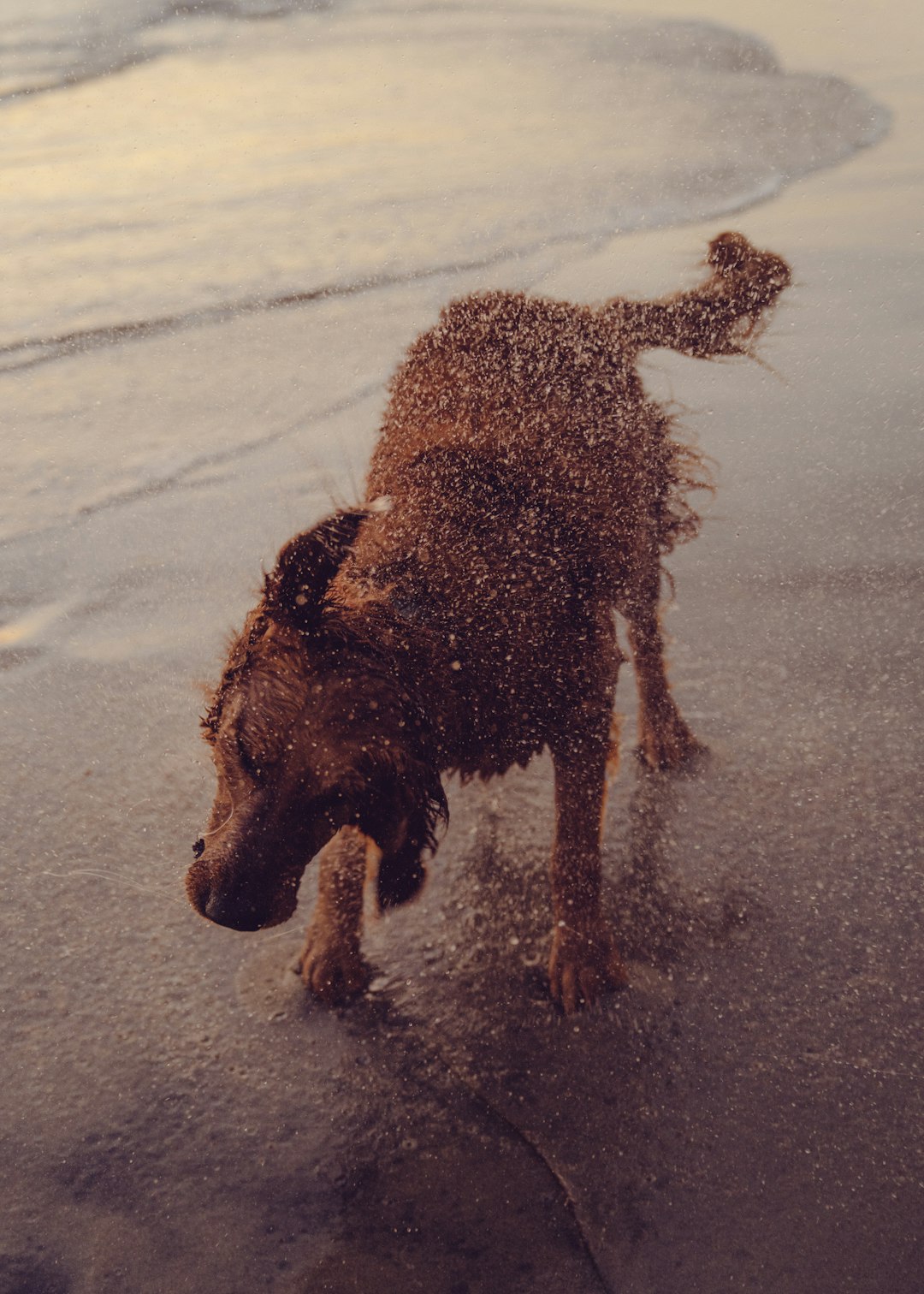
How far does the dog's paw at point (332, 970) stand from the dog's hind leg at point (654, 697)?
1.02 meters

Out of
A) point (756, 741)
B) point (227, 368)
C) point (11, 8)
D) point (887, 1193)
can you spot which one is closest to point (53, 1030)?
point (887, 1193)

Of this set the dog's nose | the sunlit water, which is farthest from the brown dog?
the sunlit water

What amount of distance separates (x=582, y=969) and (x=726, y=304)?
1922 mm

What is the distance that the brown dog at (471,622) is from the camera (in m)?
1.69

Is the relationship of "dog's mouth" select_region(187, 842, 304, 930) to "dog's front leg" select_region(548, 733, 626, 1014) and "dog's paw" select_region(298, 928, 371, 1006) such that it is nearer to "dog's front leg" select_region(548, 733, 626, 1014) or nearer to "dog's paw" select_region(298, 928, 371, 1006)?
"dog's paw" select_region(298, 928, 371, 1006)

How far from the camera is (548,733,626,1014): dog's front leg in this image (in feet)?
7.43

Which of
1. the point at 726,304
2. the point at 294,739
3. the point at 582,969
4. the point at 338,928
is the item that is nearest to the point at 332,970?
the point at 338,928

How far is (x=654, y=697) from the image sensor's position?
2.96 m

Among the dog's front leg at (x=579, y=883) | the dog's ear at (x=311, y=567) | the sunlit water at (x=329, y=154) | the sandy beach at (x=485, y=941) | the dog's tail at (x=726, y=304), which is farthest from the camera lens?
the sunlit water at (x=329, y=154)

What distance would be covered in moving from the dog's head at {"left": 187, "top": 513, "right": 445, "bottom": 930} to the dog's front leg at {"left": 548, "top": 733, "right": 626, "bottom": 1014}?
591mm

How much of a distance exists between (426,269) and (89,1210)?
5425 mm

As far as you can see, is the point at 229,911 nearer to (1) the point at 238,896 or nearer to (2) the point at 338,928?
(1) the point at 238,896

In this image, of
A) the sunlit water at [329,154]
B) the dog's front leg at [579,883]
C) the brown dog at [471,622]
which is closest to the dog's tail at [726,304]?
the brown dog at [471,622]

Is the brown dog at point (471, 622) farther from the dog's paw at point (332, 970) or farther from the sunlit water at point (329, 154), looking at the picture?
the sunlit water at point (329, 154)
